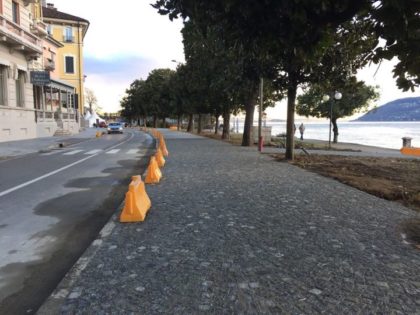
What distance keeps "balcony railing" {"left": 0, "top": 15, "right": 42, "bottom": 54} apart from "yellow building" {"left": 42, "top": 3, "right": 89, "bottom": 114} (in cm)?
2431

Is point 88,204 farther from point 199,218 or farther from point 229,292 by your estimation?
point 229,292

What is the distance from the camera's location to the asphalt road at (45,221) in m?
4.12

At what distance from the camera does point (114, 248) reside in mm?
4859

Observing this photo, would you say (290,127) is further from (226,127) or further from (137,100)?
(137,100)

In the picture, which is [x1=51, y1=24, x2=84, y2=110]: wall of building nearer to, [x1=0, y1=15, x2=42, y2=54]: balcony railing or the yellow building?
the yellow building

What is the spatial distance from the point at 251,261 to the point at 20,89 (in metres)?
31.5

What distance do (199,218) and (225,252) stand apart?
5.45ft

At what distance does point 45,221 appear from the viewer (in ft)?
21.7

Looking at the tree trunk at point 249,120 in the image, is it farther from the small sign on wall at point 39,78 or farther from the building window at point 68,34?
the building window at point 68,34

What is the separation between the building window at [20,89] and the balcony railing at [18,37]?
203 cm

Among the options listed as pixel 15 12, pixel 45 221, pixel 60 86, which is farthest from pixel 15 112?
pixel 45 221

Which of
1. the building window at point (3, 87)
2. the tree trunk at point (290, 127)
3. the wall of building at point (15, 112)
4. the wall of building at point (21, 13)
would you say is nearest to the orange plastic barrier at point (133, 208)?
the tree trunk at point (290, 127)

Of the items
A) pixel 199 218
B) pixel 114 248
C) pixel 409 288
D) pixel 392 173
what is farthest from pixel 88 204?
pixel 392 173

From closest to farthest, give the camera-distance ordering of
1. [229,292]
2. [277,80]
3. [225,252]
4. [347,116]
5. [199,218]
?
[229,292]
[225,252]
[199,218]
[277,80]
[347,116]
